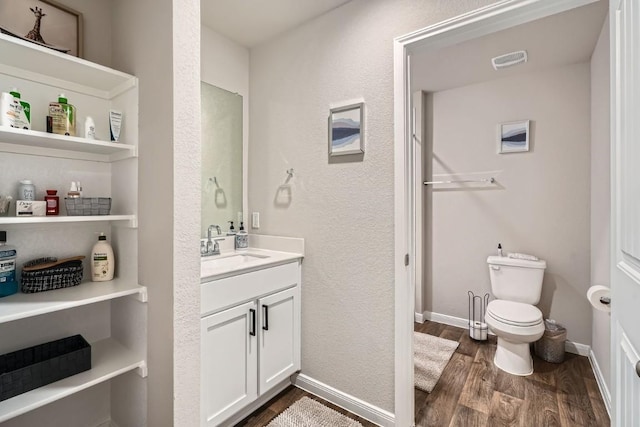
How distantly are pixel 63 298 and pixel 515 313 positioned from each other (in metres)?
2.74

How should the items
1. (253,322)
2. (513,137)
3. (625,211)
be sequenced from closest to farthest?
(625,211) → (253,322) → (513,137)

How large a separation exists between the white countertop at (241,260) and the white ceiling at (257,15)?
156cm

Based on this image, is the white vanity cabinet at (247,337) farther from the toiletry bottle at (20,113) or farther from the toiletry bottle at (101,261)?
the toiletry bottle at (20,113)

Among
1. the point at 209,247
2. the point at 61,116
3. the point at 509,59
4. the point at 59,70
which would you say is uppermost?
the point at 509,59

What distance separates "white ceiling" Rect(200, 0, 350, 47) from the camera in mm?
1817

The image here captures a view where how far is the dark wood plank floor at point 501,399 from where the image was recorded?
173 centimetres

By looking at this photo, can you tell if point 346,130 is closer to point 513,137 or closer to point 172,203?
point 172,203

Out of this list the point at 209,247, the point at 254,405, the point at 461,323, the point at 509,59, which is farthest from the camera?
the point at 461,323

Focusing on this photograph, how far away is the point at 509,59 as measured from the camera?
2.33 m

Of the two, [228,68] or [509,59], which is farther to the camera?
[509,59]

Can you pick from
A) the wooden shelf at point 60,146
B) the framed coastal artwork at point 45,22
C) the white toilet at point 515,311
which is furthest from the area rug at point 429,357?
the framed coastal artwork at point 45,22

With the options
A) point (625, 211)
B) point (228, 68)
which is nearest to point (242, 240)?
point (228, 68)

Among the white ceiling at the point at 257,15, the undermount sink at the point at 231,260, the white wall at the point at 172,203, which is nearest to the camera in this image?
the white wall at the point at 172,203

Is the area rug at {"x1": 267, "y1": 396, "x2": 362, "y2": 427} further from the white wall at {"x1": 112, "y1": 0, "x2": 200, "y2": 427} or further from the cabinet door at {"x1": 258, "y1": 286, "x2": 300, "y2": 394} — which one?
the white wall at {"x1": 112, "y1": 0, "x2": 200, "y2": 427}
